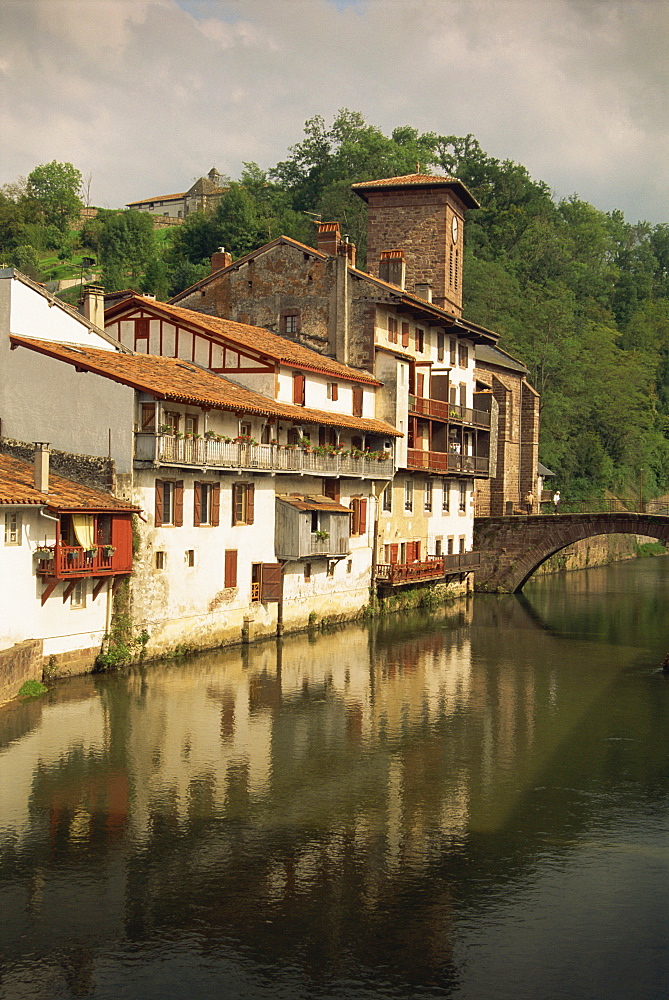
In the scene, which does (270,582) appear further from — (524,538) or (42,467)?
(524,538)

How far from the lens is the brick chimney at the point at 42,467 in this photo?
3316 cm

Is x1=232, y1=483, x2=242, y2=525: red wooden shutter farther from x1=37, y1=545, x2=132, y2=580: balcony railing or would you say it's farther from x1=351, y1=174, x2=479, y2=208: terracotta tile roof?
x1=351, y1=174, x2=479, y2=208: terracotta tile roof

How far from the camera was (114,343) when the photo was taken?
40.7 metres

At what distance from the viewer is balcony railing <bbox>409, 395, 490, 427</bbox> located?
58.6 m

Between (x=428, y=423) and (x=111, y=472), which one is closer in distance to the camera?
(x=111, y=472)

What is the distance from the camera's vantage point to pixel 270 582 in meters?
44.4

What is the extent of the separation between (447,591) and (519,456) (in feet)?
74.7

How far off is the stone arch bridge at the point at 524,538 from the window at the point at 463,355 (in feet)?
30.3

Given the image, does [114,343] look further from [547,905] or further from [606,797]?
[547,905]

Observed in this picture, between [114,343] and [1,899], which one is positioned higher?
[114,343]

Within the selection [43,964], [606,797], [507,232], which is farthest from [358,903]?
[507,232]

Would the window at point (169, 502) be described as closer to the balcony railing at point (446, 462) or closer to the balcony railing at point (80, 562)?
the balcony railing at point (80, 562)

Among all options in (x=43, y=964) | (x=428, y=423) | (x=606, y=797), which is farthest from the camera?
(x=428, y=423)

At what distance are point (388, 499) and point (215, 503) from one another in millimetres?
16522
